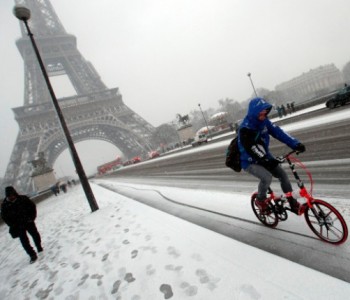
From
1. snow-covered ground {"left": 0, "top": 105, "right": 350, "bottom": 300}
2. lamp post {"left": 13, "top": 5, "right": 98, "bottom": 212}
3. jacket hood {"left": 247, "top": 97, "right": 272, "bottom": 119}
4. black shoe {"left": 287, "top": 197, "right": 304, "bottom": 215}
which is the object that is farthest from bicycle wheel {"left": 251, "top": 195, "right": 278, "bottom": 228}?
lamp post {"left": 13, "top": 5, "right": 98, "bottom": 212}

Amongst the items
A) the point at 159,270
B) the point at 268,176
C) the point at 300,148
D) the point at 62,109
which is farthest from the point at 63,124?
the point at 62,109

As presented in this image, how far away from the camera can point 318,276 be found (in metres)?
2.37

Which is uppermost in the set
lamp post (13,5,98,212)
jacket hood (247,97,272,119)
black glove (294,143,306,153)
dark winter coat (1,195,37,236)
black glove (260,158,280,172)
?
lamp post (13,5,98,212)

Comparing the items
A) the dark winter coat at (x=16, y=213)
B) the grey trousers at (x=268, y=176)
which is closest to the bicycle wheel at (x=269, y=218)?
the grey trousers at (x=268, y=176)

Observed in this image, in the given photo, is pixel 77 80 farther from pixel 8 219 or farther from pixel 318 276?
pixel 318 276

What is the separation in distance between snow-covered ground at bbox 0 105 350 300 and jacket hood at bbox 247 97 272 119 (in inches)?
66.8

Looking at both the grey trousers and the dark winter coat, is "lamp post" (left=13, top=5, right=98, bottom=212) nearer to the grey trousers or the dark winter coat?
the dark winter coat

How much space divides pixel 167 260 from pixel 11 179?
5262 cm

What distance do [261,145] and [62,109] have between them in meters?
56.0

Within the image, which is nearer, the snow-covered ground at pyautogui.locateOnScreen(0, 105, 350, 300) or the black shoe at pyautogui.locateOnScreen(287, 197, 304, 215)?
the snow-covered ground at pyautogui.locateOnScreen(0, 105, 350, 300)

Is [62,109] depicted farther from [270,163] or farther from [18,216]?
[270,163]

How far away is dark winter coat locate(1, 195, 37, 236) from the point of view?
536 cm

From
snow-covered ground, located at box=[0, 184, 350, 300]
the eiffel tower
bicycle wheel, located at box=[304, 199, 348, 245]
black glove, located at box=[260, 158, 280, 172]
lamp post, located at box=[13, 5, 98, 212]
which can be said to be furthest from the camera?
the eiffel tower

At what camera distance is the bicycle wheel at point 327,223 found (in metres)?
A: 2.70
